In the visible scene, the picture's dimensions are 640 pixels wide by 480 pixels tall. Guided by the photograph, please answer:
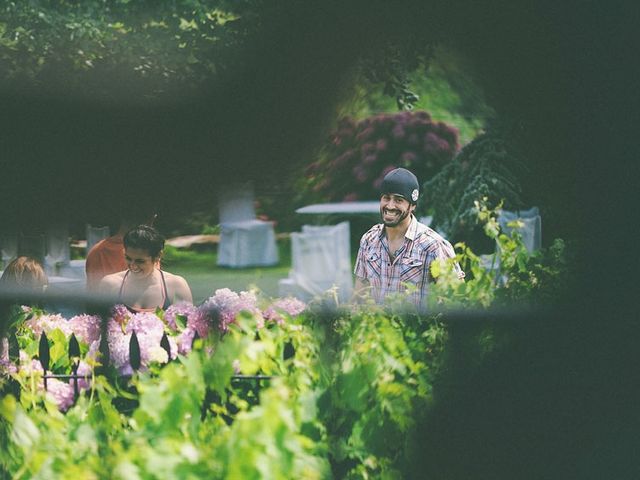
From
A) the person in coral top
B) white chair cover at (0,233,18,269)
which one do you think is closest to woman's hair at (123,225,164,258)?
the person in coral top

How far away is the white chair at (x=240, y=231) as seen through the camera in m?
5.05

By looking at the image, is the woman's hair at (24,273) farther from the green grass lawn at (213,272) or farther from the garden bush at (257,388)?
the garden bush at (257,388)

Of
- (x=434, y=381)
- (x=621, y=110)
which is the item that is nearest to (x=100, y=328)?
(x=434, y=381)

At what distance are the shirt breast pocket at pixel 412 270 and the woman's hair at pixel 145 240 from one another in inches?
38.5

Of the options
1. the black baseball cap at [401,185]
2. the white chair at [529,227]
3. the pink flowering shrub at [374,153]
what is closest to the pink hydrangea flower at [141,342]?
the black baseball cap at [401,185]

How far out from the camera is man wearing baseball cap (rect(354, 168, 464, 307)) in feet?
9.37

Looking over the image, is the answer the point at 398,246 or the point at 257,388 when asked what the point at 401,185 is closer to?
the point at 398,246

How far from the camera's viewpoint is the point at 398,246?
116 inches

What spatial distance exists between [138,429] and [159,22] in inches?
150

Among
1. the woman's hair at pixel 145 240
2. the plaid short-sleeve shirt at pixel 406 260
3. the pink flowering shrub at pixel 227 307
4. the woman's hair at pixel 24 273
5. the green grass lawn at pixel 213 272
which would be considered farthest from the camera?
the green grass lawn at pixel 213 272

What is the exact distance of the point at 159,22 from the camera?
4883mm

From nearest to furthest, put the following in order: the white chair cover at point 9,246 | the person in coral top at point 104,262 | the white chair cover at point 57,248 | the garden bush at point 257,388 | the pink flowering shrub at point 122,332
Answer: the garden bush at point 257,388, the pink flowering shrub at point 122,332, the person in coral top at point 104,262, the white chair cover at point 9,246, the white chair cover at point 57,248

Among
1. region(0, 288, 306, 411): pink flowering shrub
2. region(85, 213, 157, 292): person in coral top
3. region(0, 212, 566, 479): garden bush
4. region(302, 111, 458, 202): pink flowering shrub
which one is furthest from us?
region(302, 111, 458, 202): pink flowering shrub

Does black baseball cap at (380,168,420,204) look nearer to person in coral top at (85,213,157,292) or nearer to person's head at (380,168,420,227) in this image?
person's head at (380,168,420,227)
